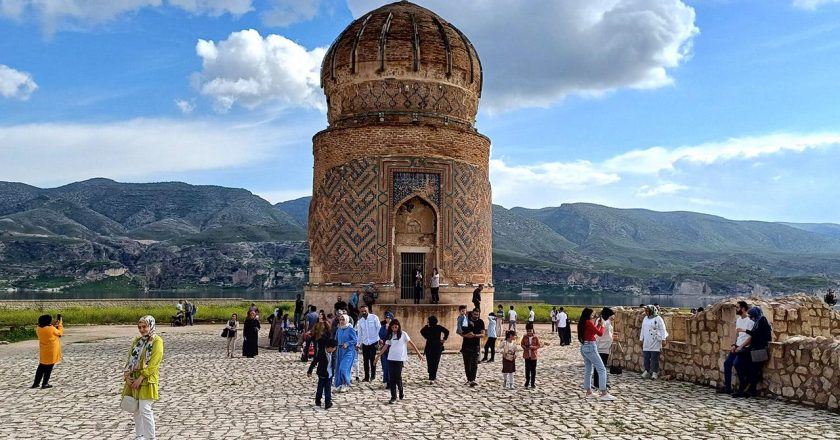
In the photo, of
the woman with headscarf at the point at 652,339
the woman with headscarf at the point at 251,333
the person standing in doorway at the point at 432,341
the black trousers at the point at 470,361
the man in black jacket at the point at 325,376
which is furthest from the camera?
the woman with headscarf at the point at 251,333

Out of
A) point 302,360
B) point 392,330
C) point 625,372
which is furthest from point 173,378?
point 625,372

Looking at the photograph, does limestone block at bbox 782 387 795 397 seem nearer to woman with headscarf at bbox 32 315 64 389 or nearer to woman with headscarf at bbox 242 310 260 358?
woman with headscarf at bbox 242 310 260 358

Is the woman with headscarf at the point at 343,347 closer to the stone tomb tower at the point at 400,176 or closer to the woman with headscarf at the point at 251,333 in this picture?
the woman with headscarf at the point at 251,333

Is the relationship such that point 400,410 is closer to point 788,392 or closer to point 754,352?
point 754,352

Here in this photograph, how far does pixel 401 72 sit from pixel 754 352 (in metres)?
14.7

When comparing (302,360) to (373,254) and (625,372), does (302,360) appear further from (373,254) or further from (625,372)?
(625,372)

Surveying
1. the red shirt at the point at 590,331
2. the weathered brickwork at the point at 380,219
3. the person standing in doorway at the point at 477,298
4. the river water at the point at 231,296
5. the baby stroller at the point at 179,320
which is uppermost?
the weathered brickwork at the point at 380,219

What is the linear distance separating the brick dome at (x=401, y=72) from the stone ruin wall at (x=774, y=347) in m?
9.91

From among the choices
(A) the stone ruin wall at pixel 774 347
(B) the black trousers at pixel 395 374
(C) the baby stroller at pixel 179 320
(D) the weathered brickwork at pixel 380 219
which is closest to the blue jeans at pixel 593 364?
(A) the stone ruin wall at pixel 774 347

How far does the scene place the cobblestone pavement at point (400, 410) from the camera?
877 centimetres

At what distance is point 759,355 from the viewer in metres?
11.2

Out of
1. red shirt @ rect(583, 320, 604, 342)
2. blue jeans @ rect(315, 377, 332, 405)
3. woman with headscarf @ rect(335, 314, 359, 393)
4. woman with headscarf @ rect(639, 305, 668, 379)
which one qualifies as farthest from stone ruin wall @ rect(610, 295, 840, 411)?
blue jeans @ rect(315, 377, 332, 405)

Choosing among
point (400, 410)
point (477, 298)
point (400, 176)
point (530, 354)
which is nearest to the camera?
point (400, 410)

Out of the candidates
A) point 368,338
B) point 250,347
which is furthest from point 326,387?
point 250,347
